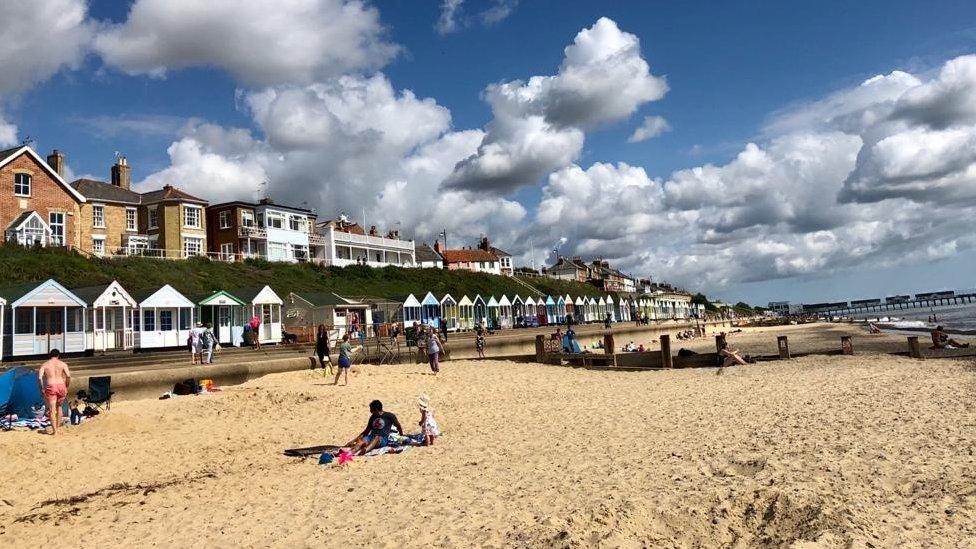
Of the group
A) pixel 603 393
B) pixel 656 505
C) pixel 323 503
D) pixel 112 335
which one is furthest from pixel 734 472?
pixel 112 335

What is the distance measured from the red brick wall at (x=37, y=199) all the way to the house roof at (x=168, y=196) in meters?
9.60

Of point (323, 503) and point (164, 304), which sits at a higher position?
point (164, 304)

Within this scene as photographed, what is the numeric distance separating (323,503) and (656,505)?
3.90m

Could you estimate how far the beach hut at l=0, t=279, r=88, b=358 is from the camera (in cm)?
2388

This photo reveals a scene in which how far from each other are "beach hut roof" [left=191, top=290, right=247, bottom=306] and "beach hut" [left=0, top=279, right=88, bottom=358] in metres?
5.50

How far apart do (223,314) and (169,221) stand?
79.3ft

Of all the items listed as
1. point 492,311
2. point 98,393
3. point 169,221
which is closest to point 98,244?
point 169,221

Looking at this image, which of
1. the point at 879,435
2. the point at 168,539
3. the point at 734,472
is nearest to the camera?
the point at 168,539

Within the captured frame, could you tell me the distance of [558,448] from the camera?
31.3 feet

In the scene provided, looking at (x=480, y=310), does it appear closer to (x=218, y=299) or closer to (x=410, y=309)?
(x=410, y=309)

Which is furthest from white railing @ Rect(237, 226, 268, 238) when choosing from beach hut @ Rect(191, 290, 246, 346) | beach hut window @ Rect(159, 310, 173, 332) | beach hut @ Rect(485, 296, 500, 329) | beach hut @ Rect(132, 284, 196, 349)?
beach hut window @ Rect(159, 310, 173, 332)

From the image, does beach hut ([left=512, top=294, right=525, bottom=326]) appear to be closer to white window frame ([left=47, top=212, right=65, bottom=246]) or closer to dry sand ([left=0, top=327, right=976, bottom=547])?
white window frame ([left=47, top=212, right=65, bottom=246])

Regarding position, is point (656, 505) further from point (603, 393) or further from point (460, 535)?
point (603, 393)

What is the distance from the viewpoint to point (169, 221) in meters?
51.6
